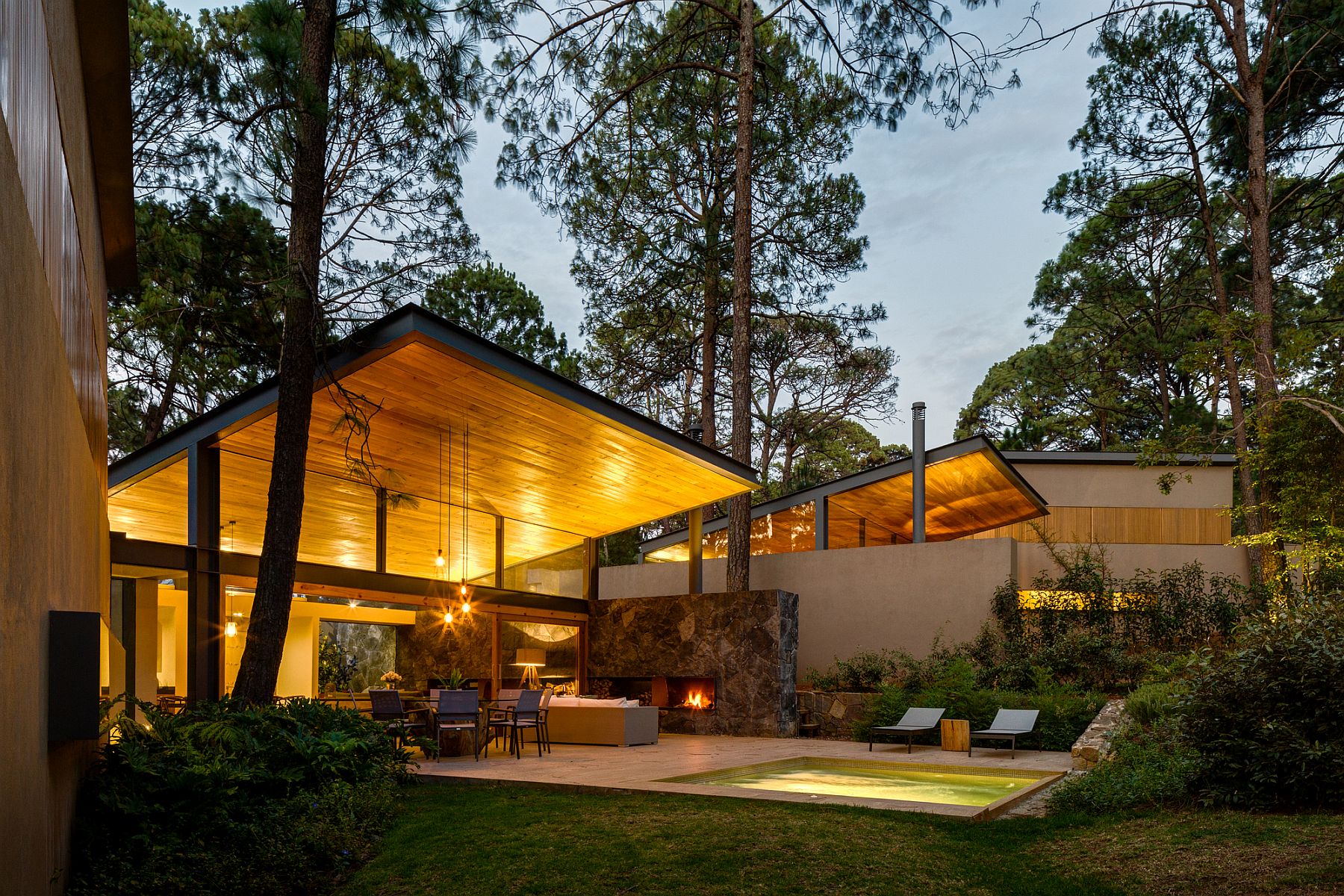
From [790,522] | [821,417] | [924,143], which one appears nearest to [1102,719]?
[790,522]

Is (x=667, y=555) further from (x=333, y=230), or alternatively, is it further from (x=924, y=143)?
(x=924, y=143)

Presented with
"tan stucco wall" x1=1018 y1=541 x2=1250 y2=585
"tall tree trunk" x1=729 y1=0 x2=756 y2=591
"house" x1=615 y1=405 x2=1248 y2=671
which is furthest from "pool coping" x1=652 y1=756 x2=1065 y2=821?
"tan stucco wall" x1=1018 y1=541 x2=1250 y2=585

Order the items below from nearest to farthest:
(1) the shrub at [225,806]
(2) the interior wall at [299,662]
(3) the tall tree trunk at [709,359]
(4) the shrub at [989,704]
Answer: (1) the shrub at [225,806] < (4) the shrub at [989,704] < (2) the interior wall at [299,662] < (3) the tall tree trunk at [709,359]

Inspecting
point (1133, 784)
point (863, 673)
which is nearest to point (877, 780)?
point (1133, 784)

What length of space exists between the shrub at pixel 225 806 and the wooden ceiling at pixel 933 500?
12412 millimetres

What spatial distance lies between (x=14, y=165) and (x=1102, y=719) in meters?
12.3

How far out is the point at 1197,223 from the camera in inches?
956

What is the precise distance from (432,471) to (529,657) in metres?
3.97

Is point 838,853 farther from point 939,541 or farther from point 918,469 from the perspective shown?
point 939,541

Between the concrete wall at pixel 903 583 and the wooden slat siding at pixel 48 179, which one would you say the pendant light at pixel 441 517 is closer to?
the concrete wall at pixel 903 583

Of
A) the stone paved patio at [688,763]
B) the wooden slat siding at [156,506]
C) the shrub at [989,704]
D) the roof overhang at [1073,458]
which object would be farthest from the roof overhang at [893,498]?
the wooden slat siding at [156,506]

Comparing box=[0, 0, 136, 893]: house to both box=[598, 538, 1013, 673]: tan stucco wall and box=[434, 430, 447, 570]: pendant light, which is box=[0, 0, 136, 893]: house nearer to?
box=[434, 430, 447, 570]: pendant light

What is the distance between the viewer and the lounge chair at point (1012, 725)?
41.2 ft

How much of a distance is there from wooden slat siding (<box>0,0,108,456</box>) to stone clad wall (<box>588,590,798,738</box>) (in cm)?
1135
